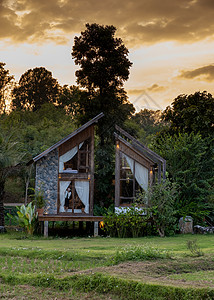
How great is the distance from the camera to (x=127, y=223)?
19141 mm

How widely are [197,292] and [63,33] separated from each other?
20.0 m

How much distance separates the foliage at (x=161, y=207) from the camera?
1928 cm

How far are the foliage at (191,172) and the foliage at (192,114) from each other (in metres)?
1.69

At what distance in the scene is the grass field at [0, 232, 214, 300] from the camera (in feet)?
26.2

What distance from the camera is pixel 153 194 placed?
19781 millimetres

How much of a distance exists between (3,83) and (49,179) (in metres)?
32.6

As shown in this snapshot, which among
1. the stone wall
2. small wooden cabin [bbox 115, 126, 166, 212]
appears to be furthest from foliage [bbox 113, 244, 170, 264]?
the stone wall

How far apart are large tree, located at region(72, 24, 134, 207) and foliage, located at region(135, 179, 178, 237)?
5468 mm

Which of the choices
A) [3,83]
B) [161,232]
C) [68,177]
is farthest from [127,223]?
[3,83]

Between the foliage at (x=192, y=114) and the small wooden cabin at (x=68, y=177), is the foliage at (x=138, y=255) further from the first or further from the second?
the foliage at (x=192, y=114)

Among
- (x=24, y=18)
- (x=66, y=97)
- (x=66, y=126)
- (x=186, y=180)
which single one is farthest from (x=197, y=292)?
(x=66, y=97)

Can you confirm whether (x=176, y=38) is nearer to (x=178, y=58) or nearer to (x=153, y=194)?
(x=178, y=58)

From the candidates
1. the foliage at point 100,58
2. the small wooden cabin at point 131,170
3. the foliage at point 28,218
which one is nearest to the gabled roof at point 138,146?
the small wooden cabin at point 131,170

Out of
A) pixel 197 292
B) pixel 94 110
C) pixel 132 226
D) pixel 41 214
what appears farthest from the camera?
pixel 94 110
